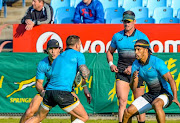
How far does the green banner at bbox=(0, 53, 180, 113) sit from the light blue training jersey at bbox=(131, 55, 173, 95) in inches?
158

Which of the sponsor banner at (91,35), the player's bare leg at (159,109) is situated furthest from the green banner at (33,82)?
the player's bare leg at (159,109)

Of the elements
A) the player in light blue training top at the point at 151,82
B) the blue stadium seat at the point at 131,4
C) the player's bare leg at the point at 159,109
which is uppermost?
the blue stadium seat at the point at 131,4

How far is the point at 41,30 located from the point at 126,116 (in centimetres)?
591

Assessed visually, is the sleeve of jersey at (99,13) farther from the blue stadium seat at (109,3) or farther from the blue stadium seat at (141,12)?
the blue stadium seat at (109,3)

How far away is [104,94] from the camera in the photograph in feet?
40.3

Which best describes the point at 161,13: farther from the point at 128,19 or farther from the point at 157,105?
the point at 157,105

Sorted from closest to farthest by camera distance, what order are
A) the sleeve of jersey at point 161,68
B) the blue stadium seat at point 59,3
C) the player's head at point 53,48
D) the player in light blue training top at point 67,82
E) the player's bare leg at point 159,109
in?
the player in light blue training top at point 67,82 < the player's bare leg at point 159,109 < the sleeve of jersey at point 161,68 < the player's head at point 53,48 < the blue stadium seat at point 59,3

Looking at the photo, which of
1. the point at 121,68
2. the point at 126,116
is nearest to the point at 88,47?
the point at 121,68

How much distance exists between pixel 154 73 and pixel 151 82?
0.22 m

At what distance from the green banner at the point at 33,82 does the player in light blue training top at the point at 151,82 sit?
4.01 metres

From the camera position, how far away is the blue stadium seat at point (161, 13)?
49.2 feet

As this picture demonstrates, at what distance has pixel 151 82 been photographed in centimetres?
824

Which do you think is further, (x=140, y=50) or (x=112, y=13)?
(x=112, y=13)

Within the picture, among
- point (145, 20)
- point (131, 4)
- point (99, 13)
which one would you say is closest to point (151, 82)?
point (99, 13)
